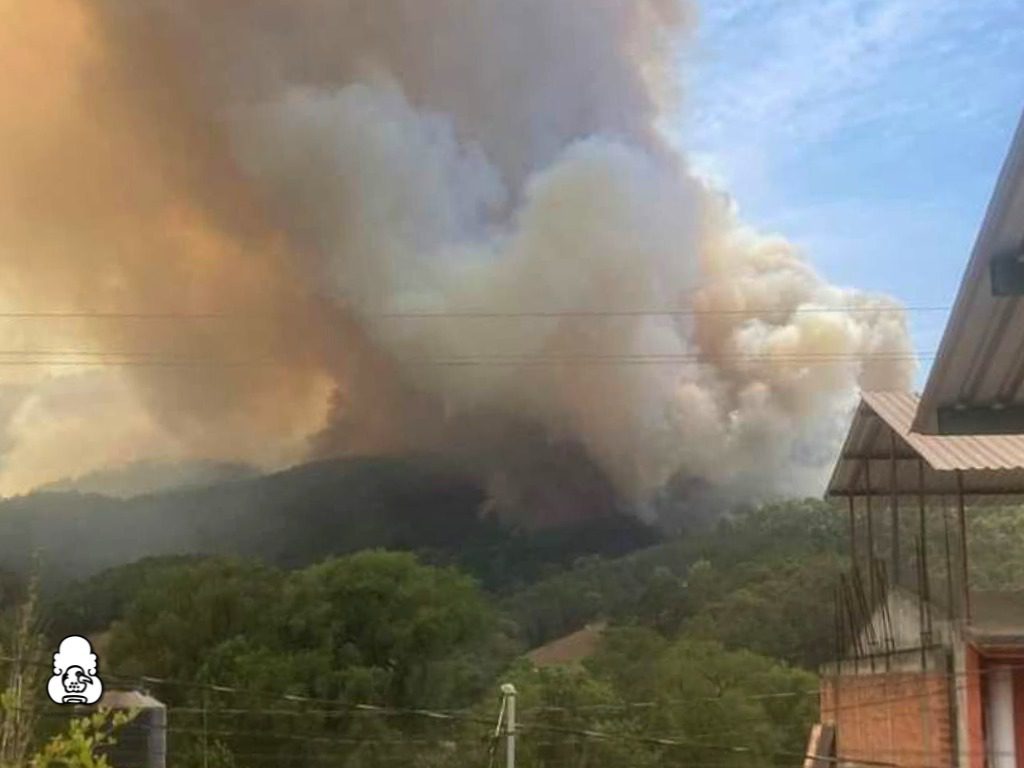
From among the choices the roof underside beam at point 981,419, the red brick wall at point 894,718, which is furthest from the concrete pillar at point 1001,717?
Result: the roof underside beam at point 981,419

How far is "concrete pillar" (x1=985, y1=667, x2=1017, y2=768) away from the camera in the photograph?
9734 millimetres

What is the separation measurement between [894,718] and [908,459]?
2.38 metres

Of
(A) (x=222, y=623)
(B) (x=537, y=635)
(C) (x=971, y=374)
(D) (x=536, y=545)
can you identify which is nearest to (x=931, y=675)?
(C) (x=971, y=374)

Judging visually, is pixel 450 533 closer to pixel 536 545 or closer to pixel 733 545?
pixel 536 545

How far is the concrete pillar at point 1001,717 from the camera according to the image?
973 centimetres

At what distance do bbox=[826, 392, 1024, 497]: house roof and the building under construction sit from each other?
2 centimetres

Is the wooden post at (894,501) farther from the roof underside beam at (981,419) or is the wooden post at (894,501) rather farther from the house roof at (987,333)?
the house roof at (987,333)

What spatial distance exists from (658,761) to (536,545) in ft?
64.2

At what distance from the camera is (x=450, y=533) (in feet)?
141

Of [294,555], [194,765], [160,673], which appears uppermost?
[294,555]

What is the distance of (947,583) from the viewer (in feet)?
35.6

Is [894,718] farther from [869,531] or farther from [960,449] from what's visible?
[960,449]

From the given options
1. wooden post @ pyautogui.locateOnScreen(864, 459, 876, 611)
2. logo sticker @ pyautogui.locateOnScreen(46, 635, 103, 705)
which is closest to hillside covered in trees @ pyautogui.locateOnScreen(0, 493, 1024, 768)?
wooden post @ pyautogui.locateOnScreen(864, 459, 876, 611)

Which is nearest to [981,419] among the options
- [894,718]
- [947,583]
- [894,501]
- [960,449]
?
[960,449]
